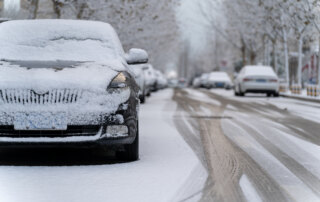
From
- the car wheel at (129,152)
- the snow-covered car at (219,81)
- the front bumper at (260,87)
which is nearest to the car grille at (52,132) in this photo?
the car wheel at (129,152)

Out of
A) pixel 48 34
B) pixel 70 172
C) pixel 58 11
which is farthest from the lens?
pixel 58 11

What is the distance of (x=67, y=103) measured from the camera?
6.08 m

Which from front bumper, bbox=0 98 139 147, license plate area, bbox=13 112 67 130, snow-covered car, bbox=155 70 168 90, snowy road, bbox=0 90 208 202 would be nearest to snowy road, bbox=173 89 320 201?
snowy road, bbox=0 90 208 202

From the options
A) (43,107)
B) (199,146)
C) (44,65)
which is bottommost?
(199,146)

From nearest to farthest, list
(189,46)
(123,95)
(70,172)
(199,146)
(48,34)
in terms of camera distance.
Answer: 1. (70,172)
2. (123,95)
3. (48,34)
4. (199,146)
5. (189,46)

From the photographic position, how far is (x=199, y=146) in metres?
8.03

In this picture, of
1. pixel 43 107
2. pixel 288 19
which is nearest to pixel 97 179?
pixel 43 107

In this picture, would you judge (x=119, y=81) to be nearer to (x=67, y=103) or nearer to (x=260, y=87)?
(x=67, y=103)

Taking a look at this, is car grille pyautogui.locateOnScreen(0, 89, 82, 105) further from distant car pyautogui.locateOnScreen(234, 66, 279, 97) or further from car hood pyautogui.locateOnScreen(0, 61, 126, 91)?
distant car pyautogui.locateOnScreen(234, 66, 279, 97)

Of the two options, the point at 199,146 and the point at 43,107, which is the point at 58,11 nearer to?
the point at 199,146

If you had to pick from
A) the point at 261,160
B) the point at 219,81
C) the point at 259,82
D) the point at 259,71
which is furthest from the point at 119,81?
the point at 219,81

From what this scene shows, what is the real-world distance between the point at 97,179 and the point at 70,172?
47cm

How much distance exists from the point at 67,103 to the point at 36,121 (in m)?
0.36

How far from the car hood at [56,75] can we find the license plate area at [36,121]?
0.29 m
